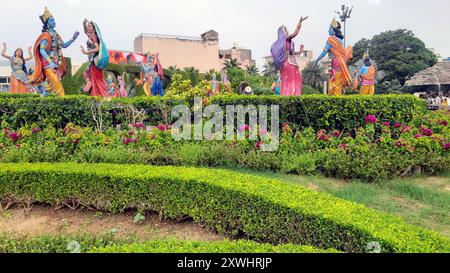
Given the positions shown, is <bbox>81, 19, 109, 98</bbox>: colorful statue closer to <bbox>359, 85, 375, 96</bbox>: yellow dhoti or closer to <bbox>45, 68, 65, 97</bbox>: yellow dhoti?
<bbox>45, 68, 65, 97</bbox>: yellow dhoti

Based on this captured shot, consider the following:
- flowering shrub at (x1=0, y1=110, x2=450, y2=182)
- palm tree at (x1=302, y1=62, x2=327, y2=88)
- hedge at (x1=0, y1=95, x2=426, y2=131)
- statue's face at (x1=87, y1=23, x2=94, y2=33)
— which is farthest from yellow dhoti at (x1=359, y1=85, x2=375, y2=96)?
palm tree at (x1=302, y1=62, x2=327, y2=88)

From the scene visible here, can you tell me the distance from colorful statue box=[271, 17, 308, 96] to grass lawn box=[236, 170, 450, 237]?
4.94 m

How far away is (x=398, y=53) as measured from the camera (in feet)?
121

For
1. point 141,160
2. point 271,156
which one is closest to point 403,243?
point 271,156

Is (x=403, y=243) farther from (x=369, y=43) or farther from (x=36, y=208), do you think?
(x=369, y=43)

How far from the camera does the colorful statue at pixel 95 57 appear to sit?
9359 mm

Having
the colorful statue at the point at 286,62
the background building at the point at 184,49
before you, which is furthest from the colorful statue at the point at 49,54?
the background building at the point at 184,49

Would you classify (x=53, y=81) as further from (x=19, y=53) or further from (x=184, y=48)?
(x=184, y=48)

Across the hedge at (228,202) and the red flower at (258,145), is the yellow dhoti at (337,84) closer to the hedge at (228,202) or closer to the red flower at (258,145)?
the red flower at (258,145)

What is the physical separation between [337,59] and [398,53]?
29098 mm

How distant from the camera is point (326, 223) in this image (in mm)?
2945

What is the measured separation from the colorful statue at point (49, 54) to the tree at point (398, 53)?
32.8m

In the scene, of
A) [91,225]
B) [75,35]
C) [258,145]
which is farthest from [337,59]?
[91,225]

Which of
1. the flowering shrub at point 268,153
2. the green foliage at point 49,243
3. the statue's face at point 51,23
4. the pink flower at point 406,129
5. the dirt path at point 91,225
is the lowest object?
the dirt path at point 91,225
